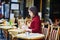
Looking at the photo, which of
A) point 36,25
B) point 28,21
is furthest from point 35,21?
point 28,21

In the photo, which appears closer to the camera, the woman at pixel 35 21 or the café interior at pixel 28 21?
the woman at pixel 35 21

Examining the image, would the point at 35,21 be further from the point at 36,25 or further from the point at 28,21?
the point at 28,21

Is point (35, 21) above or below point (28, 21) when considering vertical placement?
above

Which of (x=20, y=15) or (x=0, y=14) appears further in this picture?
(x=0, y=14)

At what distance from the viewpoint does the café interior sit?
5173mm

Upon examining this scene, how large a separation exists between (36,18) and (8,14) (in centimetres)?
552

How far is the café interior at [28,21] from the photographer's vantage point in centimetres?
517

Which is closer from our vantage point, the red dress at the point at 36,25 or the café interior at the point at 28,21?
the red dress at the point at 36,25

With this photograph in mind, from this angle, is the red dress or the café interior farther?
the café interior

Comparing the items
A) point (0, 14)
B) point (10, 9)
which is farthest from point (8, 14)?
point (0, 14)

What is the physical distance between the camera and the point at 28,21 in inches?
303

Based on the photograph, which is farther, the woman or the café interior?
the café interior

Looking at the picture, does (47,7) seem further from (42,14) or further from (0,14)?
(0,14)

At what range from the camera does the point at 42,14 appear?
8.92 metres
